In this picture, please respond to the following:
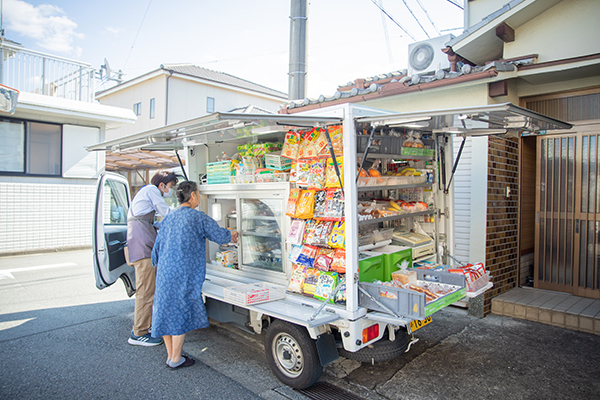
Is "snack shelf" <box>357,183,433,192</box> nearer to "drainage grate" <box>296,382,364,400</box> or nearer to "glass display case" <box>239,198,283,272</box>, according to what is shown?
"glass display case" <box>239,198,283,272</box>

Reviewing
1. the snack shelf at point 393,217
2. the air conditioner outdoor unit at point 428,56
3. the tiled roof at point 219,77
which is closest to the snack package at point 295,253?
the snack shelf at point 393,217

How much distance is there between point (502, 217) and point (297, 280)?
11.6 feet

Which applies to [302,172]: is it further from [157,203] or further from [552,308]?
[552,308]

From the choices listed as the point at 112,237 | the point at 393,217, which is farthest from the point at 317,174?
the point at 112,237

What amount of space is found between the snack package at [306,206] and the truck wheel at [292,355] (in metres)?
1.02

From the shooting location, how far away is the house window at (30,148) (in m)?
10.3

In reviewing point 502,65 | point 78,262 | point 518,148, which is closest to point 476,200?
point 518,148

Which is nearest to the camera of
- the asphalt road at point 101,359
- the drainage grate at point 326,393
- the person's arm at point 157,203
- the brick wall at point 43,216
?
the drainage grate at point 326,393

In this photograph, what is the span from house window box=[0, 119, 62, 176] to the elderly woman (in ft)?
30.4

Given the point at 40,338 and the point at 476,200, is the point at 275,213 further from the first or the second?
the point at 40,338

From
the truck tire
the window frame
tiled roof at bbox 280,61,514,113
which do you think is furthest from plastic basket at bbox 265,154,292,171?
the window frame

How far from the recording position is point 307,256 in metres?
3.65

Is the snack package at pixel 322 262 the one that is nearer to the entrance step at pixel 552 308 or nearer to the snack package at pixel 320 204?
the snack package at pixel 320 204

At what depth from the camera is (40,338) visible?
15.0 feet
